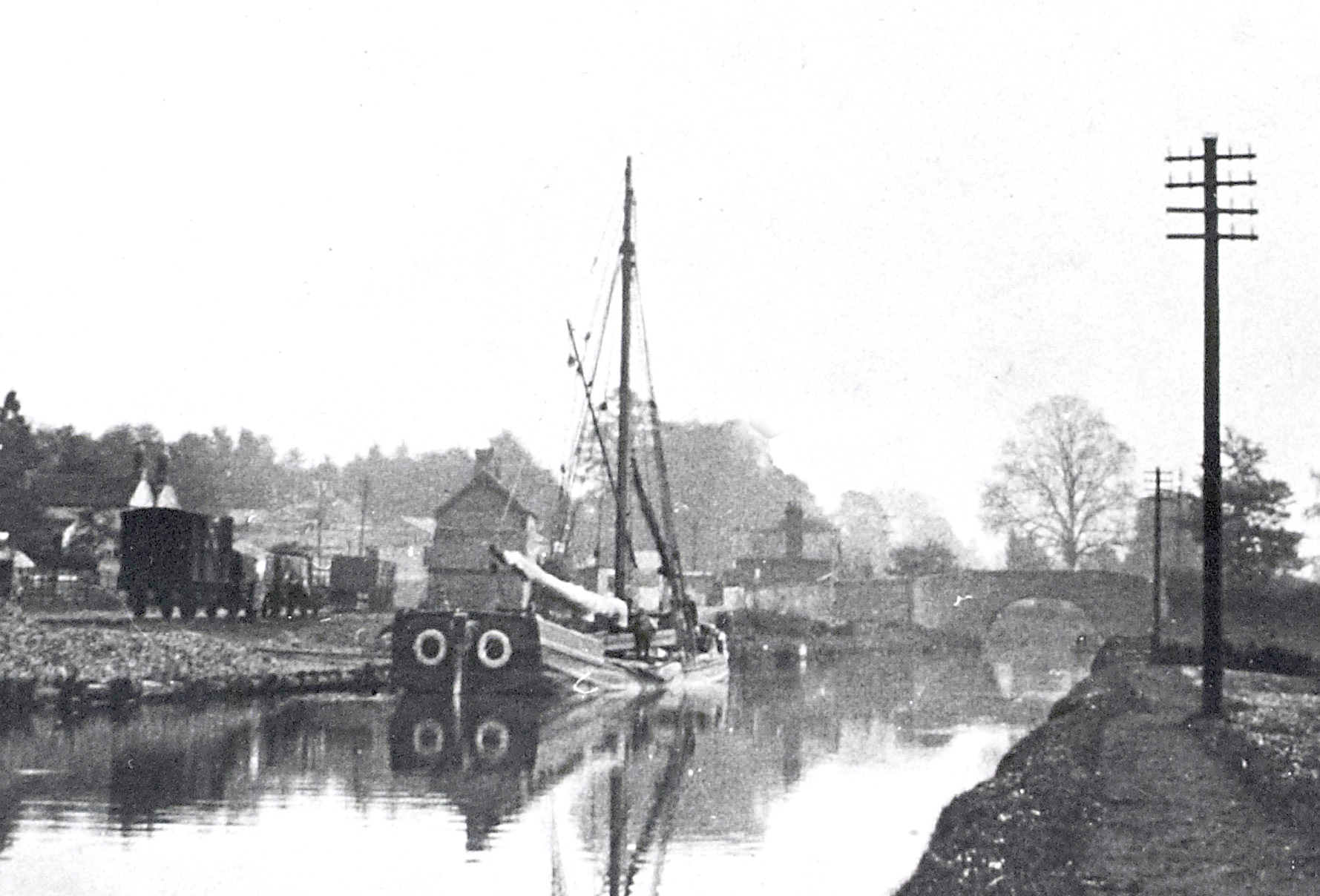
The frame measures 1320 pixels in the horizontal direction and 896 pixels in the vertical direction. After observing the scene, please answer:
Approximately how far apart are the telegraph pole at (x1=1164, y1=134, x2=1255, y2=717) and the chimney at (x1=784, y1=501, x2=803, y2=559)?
65.5 m

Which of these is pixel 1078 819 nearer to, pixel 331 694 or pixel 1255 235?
pixel 1255 235

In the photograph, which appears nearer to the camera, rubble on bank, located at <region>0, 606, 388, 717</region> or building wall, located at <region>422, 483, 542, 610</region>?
rubble on bank, located at <region>0, 606, 388, 717</region>

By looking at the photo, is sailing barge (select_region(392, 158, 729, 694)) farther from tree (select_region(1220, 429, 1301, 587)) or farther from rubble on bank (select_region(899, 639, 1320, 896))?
tree (select_region(1220, 429, 1301, 587))

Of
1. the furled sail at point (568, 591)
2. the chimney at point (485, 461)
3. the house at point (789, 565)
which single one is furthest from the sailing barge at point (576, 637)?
the house at point (789, 565)

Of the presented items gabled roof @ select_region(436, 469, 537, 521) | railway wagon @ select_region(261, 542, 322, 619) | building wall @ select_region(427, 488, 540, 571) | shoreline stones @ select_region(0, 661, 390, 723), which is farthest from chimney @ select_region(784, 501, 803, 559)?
shoreline stones @ select_region(0, 661, 390, 723)

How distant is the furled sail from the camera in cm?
3912

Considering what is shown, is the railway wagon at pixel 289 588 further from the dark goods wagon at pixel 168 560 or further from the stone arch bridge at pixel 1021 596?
the stone arch bridge at pixel 1021 596

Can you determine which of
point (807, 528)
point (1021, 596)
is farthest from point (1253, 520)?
point (807, 528)

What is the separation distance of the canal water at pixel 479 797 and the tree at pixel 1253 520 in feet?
87.4

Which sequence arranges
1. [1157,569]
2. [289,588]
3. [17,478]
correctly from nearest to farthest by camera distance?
1. [1157,569]
2. [289,588]
3. [17,478]

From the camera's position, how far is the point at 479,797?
20.3 m

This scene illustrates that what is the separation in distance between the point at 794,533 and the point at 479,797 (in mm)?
68449

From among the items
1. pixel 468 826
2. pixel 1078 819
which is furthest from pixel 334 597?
pixel 1078 819

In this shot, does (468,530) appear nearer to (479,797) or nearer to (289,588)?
(289,588)
